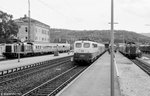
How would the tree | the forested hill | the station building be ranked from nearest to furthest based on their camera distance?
1. the tree
2. the station building
3. the forested hill

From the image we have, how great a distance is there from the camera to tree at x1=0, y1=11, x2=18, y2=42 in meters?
47.3

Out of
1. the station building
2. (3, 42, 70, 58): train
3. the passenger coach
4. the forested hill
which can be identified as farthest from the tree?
the forested hill

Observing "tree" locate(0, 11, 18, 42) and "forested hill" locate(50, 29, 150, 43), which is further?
"forested hill" locate(50, 29, 150, 43)

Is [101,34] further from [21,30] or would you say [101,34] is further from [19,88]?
[19,88]

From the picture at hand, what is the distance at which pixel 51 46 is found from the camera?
61.6m

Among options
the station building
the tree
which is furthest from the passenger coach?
the station building

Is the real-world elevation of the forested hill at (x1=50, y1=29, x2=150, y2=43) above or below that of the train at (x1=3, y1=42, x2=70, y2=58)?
above

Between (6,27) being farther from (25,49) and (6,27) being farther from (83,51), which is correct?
(83,51)

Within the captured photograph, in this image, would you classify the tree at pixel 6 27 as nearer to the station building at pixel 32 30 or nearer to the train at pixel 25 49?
the train at pixel 25 49

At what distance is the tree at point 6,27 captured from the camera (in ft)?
155

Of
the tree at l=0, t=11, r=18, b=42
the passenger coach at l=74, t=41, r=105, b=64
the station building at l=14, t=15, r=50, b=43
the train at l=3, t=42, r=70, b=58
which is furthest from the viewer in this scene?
the station building at l=14, t=15, r=50, b=43

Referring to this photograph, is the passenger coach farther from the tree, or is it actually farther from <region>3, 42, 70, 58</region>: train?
the tree

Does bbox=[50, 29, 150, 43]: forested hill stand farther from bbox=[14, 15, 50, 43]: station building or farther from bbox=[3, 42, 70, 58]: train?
bbox=[3, 42, 70, 58]: train

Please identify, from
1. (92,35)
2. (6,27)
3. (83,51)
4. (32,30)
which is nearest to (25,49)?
(6,27)
